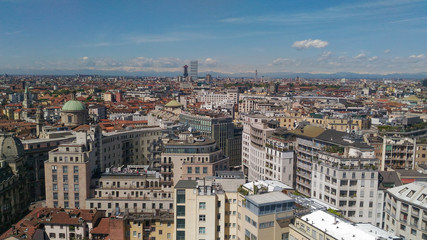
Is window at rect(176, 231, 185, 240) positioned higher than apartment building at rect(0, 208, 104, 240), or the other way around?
window at rect(176, 231, 185, 240)

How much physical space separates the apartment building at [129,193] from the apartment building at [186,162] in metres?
2.42

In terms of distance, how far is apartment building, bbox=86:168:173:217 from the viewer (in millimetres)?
68750

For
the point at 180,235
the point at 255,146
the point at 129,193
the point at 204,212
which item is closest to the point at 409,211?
the point at 204,212

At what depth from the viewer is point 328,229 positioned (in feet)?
127

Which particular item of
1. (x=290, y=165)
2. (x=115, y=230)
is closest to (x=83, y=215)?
(x=115, y=230)

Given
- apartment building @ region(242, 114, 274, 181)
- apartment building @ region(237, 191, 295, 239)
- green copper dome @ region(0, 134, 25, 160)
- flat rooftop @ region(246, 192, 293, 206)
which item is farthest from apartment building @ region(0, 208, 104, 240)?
apartment building @ region(242, 114, 274, 181)

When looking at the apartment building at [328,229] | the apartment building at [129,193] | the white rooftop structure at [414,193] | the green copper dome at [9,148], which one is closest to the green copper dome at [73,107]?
the green copper dome at [9,148]

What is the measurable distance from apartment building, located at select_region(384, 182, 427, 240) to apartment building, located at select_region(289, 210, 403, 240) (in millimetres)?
11625

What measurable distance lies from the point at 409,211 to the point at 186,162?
3760 cm

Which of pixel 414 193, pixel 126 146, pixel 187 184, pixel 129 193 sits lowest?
pixel 129 193

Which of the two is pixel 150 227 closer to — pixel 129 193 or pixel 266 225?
pixel 129 193

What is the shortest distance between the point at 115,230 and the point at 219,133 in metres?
55.4

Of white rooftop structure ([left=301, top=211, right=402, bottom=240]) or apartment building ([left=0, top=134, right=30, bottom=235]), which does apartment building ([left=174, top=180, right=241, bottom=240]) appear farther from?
apartment building ([left=0, top=134, right=30, bottom=235])

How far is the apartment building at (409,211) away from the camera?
47.8 metres
